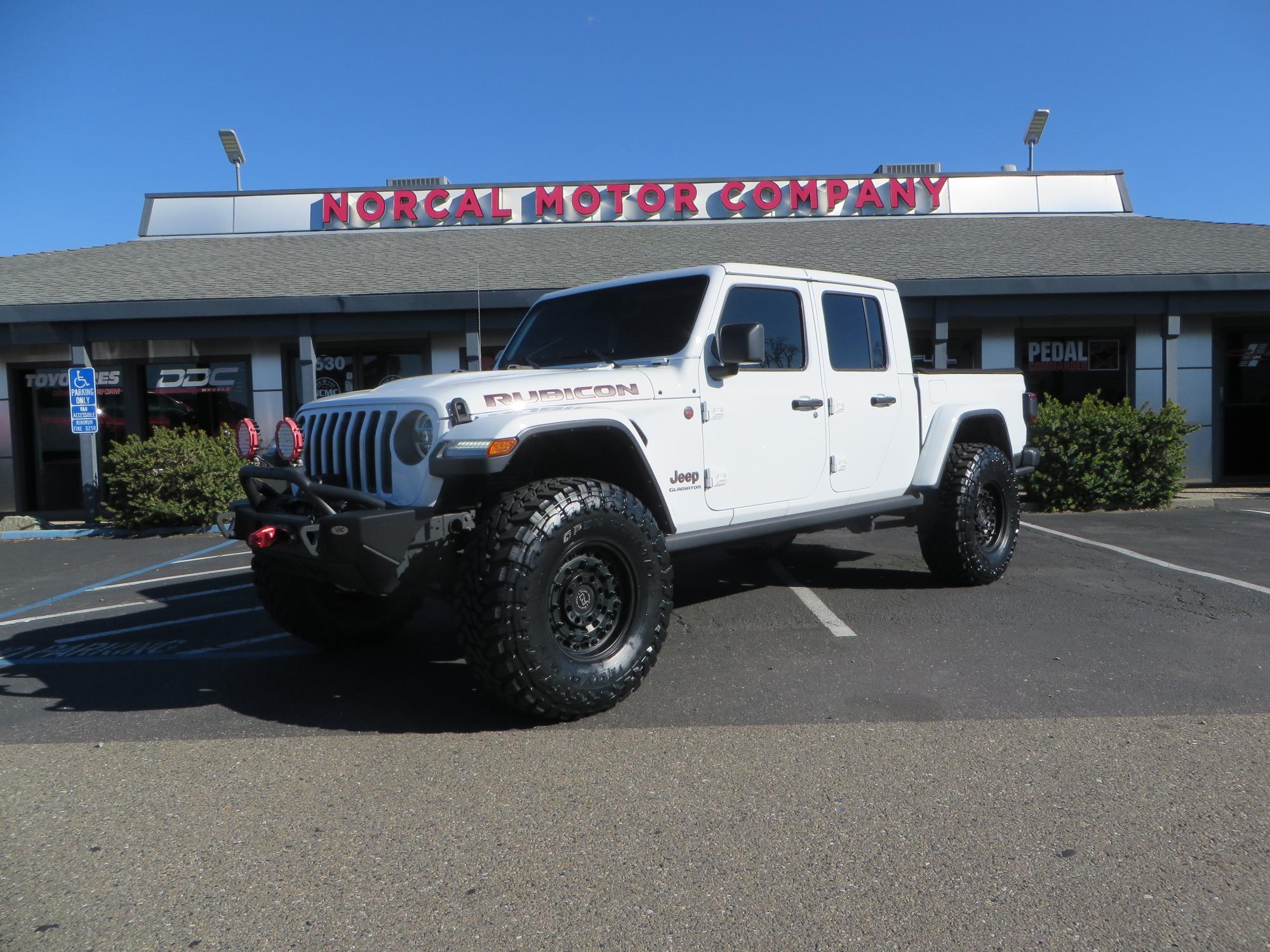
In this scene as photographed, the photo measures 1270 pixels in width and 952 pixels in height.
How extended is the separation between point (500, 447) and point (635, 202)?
1474cm

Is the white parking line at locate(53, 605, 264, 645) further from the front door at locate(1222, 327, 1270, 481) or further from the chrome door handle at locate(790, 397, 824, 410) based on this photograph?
the front door at locate(1222, 327, 1270, 481)

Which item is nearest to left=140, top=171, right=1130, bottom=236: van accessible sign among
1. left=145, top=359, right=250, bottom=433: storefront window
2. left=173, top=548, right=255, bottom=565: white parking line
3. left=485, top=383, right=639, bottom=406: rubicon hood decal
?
left=145, top=359, right=250, bottom=433: storefront window

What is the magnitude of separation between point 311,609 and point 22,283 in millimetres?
11853

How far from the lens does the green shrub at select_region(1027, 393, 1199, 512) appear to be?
1103 centimetres

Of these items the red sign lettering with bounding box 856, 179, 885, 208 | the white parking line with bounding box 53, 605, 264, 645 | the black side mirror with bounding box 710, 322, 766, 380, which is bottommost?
the white parking line with bounding box 53, 605, 264, 645

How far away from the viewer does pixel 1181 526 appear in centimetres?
952

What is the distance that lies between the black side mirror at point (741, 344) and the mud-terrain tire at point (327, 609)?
2064 mm

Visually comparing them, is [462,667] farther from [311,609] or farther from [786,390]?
[786,390]

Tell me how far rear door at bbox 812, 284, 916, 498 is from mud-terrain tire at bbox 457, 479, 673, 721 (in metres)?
1.72

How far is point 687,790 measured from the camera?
3.22 m

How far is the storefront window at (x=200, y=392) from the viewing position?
1416cm

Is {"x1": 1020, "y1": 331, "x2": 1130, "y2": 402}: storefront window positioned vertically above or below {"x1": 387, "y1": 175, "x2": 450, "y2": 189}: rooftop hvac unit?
below

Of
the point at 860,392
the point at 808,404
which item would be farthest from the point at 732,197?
the point at 808,404

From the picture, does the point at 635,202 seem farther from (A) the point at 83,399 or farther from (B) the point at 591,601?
(B) the point at 591,601
